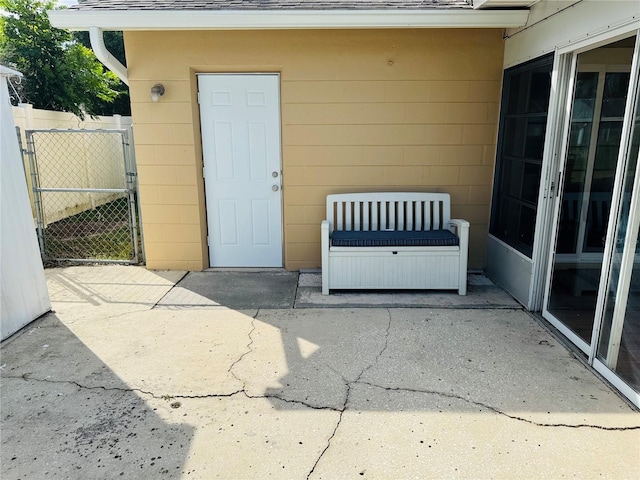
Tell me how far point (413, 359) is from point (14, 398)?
2.48 meters

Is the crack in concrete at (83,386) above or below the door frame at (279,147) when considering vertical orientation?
below

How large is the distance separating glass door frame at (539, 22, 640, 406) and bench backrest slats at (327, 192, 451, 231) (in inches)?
45.5

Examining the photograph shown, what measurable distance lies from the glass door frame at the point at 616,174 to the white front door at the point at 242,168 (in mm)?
2585

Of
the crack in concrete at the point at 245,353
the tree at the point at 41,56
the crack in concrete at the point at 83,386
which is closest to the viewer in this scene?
the crack in concrete at the point at 83,386

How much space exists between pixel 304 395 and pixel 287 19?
3.13 m

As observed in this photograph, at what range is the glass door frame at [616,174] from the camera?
8.25 ft

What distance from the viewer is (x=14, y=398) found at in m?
2.62

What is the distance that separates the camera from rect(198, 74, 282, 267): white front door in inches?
180

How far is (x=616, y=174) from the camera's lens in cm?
266

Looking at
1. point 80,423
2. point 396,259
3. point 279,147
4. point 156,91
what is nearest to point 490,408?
point 396,259

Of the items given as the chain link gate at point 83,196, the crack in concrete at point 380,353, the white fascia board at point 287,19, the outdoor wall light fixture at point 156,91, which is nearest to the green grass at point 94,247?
the chain link gate at point 83,196

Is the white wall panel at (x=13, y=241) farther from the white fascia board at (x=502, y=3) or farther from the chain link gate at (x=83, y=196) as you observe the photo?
the white fascia board at (x=502, y=3)

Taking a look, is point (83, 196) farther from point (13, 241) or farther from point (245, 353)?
point (245, 353)

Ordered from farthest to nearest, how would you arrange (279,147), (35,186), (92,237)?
(92,237) → (35,186) → (279,147)
